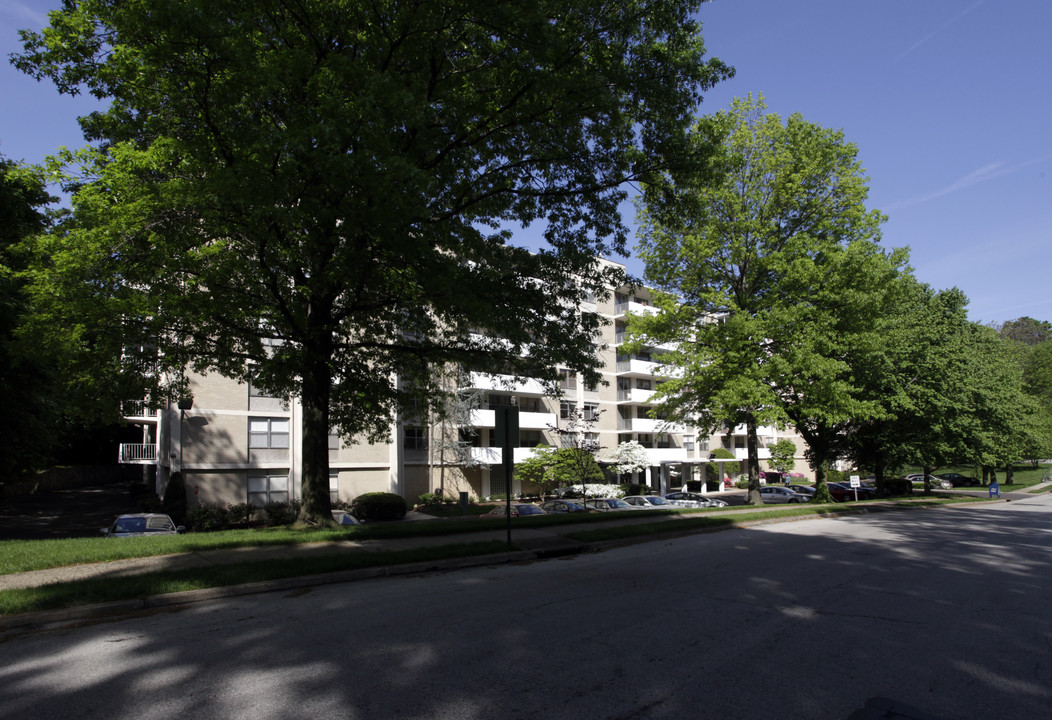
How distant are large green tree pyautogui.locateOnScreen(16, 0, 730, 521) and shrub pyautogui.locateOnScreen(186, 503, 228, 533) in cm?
1465

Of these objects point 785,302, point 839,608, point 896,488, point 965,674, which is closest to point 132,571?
point 839,608

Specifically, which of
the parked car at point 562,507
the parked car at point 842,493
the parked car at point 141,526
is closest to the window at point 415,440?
the parked car at point 562,507

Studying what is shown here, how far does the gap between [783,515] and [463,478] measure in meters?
24.3

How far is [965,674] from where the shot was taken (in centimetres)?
480

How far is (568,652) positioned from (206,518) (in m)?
24.2

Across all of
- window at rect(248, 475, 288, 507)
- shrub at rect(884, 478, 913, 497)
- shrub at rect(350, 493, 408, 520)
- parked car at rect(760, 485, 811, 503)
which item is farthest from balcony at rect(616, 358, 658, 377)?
window at rect(248, 475, 288, 507)

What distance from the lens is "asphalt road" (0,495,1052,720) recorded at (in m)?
4.14

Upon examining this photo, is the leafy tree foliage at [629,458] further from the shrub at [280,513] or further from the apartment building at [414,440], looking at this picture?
the shrub at [280,513]

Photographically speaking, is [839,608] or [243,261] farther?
[243,261]

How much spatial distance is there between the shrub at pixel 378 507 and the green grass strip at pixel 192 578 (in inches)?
741

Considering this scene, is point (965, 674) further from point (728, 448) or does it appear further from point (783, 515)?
point (728, 448)

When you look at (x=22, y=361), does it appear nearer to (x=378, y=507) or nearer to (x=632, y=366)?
(x=378, y=507)

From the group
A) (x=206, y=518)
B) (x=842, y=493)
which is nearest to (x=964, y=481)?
(x=842, y=493)

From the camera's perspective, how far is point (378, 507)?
2836 cm
